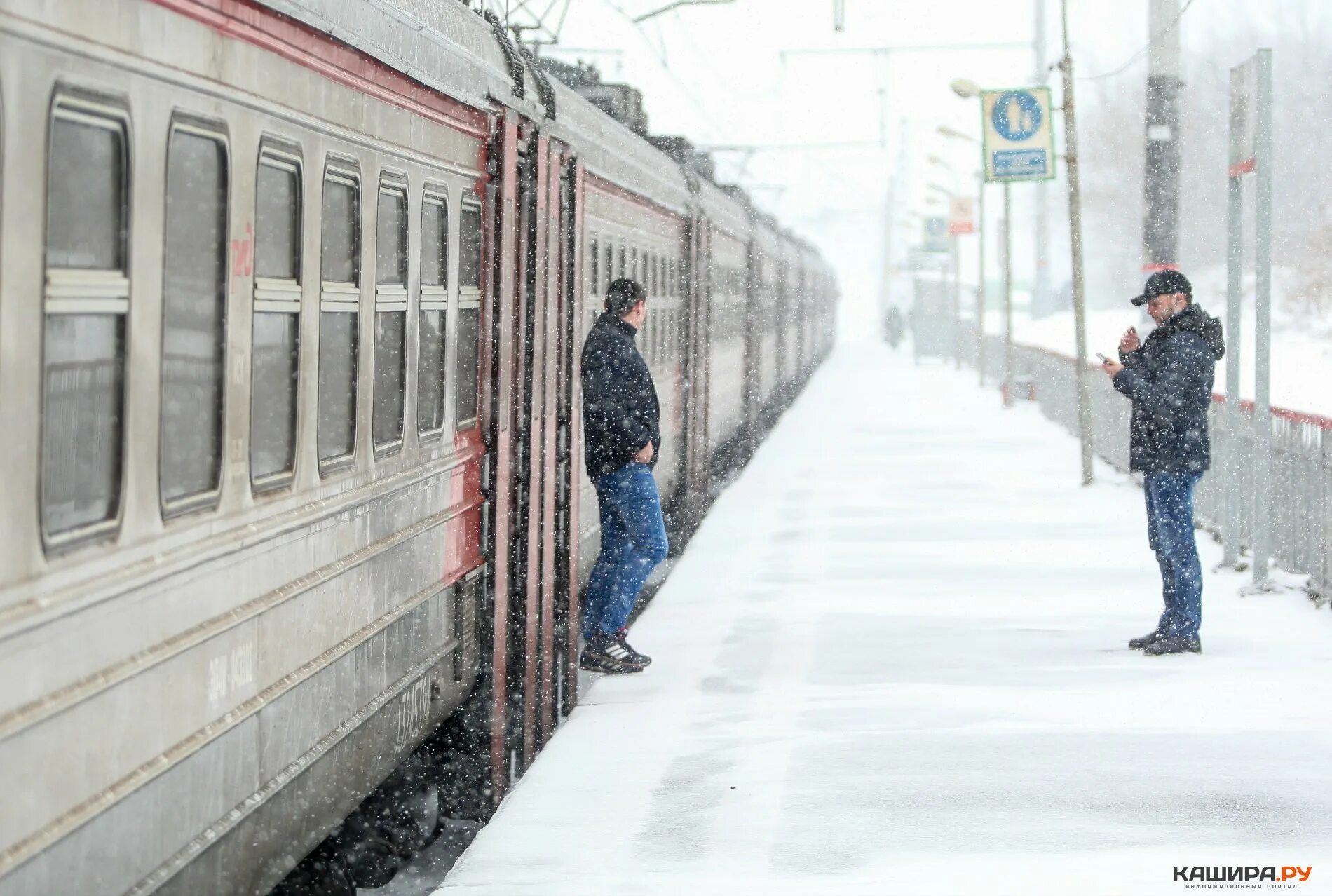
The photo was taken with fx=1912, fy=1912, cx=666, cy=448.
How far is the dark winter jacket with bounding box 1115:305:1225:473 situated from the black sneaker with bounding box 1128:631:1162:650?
0.85m

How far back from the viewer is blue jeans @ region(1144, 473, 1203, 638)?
878cm

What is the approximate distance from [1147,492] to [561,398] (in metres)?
2.93

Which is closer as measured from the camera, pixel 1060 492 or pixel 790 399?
pixel 1060 492

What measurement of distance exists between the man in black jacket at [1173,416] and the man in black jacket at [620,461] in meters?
2.18

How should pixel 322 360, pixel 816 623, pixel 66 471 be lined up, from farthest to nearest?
pixel 816 623, pixel 322 360, pixel 66 471

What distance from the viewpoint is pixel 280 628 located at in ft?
14.8

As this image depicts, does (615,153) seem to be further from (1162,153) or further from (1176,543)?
(1162,153)

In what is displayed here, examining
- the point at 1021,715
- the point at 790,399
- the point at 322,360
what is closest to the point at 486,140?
the point at 322,360

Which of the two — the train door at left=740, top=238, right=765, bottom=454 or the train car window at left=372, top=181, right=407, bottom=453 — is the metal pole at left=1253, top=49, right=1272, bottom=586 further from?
the train door at left=740, top=238, right=765, bottom=454

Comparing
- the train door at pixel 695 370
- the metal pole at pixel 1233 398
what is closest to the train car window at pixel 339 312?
the metal pole at pixel 1233 398

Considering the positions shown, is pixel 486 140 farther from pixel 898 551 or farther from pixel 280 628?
pixel 898 551

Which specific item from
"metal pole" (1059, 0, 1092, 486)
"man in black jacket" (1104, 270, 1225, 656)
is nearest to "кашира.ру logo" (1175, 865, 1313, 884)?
"man in black jacket" (1104, 270, 1225, 656)

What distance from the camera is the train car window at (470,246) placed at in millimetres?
6426

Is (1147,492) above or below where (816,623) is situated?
above
